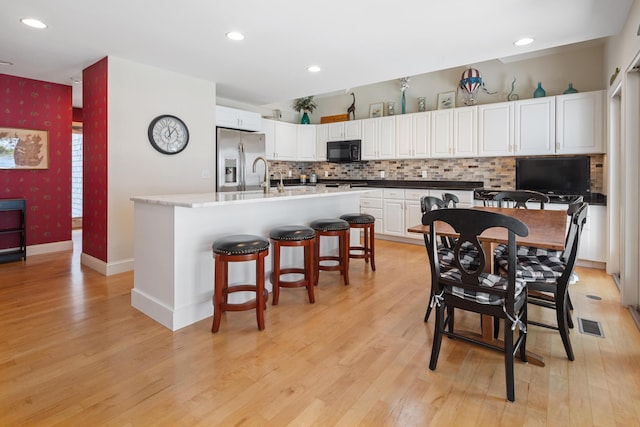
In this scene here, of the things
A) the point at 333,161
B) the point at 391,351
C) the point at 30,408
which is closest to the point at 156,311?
the point at 30,408

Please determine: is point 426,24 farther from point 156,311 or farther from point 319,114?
point 319,114

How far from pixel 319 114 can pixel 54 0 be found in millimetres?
5286

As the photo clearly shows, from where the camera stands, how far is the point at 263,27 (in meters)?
3.08

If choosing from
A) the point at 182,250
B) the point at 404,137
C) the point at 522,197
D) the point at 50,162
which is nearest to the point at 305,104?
the point at 404,137

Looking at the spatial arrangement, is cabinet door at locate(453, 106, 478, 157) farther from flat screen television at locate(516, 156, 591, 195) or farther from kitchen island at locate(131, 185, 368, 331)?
kitchen island at locate(131, 185, 368, 331)

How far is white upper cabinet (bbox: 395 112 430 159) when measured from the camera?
566 centimetres

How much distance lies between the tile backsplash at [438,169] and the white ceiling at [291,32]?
1906 mm

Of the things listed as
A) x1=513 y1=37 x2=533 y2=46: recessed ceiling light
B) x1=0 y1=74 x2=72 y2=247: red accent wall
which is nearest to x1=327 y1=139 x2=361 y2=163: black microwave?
x1=513 y1=37 x2=533 y2=46: recessed ceiling light

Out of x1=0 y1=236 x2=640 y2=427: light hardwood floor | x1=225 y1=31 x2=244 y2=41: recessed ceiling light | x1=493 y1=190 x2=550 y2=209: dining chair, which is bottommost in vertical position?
x1=0 y1=236 x2=640 y2=427: light hardwood floor

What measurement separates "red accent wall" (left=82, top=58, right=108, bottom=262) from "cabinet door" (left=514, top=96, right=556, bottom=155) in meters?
5.12

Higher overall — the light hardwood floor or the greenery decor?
the greenery decor

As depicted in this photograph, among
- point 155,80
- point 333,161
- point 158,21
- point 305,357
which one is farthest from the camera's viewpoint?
point 333,161

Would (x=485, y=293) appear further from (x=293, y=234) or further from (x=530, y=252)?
(x=293, y=234)

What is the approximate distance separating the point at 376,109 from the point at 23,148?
18.1 ft
